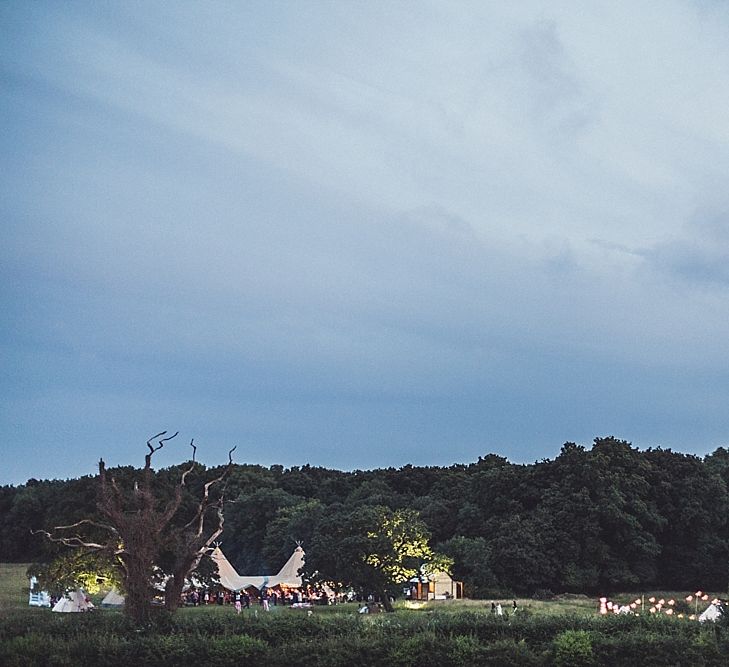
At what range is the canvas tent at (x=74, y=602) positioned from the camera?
38.4 m

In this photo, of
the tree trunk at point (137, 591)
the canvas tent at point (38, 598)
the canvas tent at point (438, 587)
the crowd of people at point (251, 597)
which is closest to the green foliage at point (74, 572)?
the canvas tent at point (38, 598)

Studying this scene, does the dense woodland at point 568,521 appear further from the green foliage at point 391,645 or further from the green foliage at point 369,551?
the green foliage at point 391,645

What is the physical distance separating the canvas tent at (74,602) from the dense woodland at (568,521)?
1.99 meters

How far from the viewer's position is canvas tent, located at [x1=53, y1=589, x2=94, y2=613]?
3836 centimetres

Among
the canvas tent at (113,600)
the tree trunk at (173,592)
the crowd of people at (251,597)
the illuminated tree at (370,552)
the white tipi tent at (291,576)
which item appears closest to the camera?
the tree trunk at (173,592)

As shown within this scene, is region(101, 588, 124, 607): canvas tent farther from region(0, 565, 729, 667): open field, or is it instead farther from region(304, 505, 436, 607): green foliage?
region(0, 565, 729, 667): open field

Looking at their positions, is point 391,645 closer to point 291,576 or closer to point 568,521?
point 291,576

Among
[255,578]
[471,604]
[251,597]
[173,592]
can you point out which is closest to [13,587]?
[251,597]

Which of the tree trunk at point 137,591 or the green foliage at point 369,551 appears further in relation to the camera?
the green foliage at point 369,551

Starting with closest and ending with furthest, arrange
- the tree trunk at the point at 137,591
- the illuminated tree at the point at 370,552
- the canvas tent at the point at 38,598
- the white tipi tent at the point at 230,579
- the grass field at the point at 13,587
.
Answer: the tree trunk at the point at 137,591
the illuminated tree at the point at 370,552
the canvas tent at the point at 38,598
the grass field at the point at 13,587
the white tipi tent at the point at 230,579

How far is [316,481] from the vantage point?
86500mm

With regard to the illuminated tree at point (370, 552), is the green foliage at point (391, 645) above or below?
below

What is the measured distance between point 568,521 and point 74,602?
27008 millimetres

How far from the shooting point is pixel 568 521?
170ft
